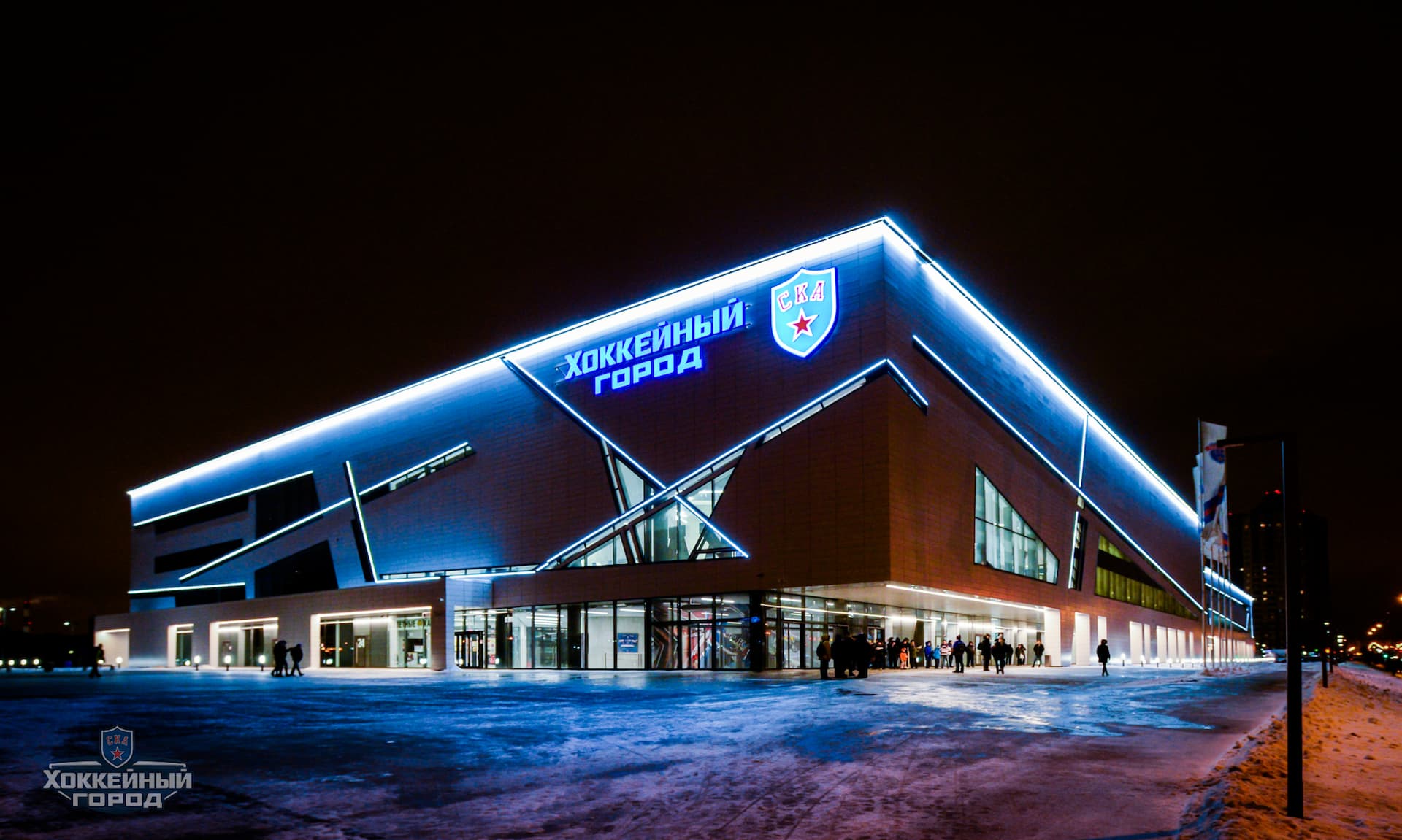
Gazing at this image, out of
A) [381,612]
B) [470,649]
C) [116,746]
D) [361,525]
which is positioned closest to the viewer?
[116,746]

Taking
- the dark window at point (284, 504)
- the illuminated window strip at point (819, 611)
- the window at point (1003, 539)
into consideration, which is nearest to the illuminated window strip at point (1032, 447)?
the window at point (1003, 539)

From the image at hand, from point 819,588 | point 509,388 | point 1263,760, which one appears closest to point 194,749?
point 1263,760

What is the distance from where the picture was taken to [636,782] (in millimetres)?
10125

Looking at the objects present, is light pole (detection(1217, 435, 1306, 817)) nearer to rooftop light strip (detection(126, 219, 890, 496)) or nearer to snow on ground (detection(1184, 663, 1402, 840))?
snow on ground (detection(1184, 663, 1402, 840))

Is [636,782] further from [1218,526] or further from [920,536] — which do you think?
[1218,526]

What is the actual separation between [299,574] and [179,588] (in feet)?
Result: 53.8

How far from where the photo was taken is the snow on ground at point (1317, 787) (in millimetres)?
7980

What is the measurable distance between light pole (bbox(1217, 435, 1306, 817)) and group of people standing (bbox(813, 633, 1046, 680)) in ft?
76.2

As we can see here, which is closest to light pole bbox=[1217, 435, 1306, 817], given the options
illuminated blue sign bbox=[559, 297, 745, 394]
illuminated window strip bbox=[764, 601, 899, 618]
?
illuminated window strip bbox=[764, 601, 899, 618]

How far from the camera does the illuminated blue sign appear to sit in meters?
43.3

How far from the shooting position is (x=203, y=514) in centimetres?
7219

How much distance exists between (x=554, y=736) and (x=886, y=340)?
27.6 m

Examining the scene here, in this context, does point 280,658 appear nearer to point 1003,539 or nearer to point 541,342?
point 541,342

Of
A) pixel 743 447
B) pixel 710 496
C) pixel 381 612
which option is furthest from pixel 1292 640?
pixel 381 612
